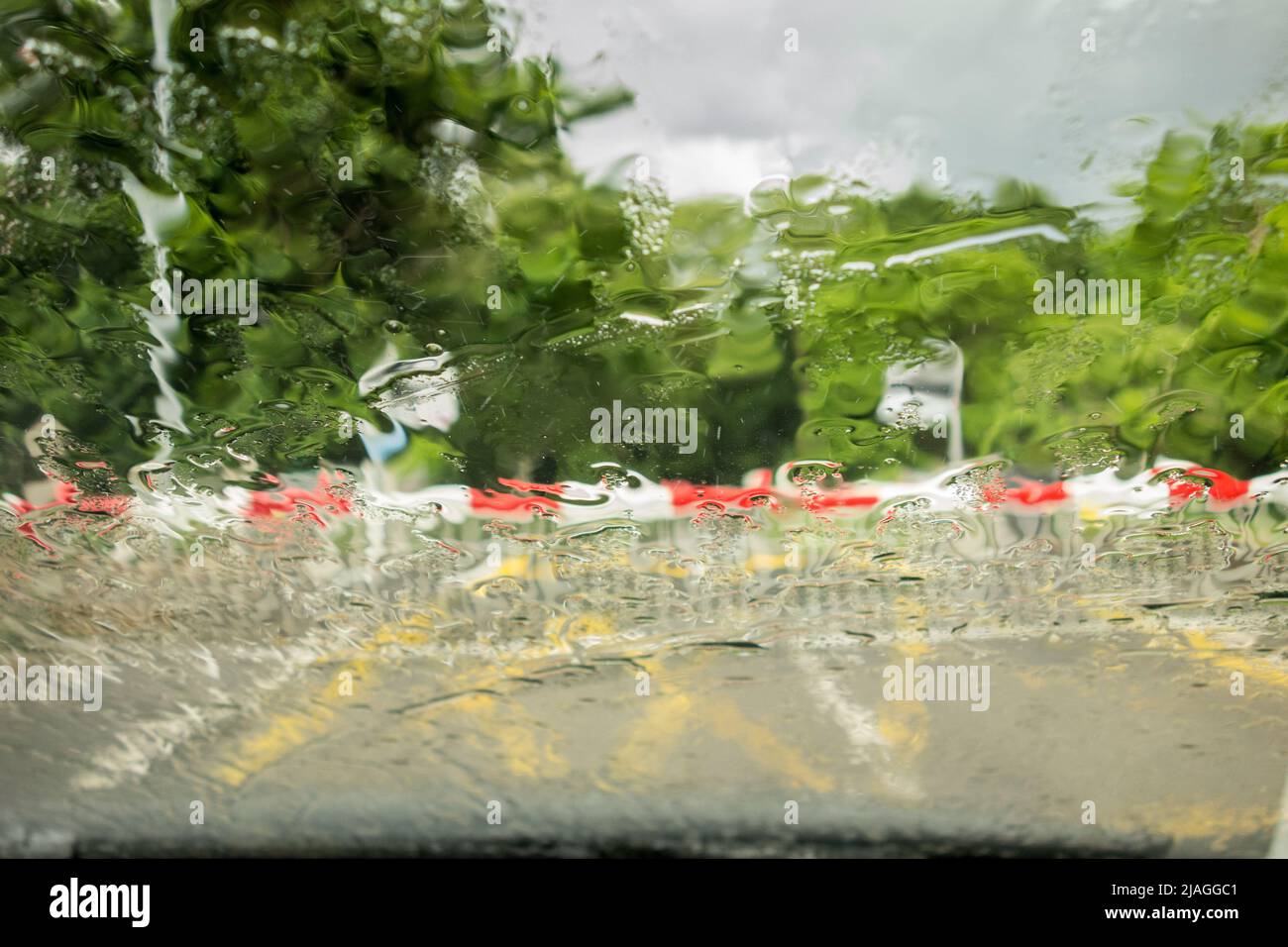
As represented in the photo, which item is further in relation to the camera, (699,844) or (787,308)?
(699,844)

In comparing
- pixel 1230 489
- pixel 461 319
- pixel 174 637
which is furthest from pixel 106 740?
pixel 1230 489

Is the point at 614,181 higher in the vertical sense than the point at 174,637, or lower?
higher

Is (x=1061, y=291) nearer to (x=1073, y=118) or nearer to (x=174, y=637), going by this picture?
(x=1073, y=118)

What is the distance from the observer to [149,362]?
691 mm

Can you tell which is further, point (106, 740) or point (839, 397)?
point (106, 740)

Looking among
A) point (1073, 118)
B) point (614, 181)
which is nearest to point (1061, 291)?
point (1073, 118)

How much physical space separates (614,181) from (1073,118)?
406 millimetres

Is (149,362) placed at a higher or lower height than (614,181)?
lower

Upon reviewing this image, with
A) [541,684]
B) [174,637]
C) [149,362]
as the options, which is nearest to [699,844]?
[541,684]

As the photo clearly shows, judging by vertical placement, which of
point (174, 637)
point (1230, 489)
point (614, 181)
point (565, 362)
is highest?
point (614, 181)

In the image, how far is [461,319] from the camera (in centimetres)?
67

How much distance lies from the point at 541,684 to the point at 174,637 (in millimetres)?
394
